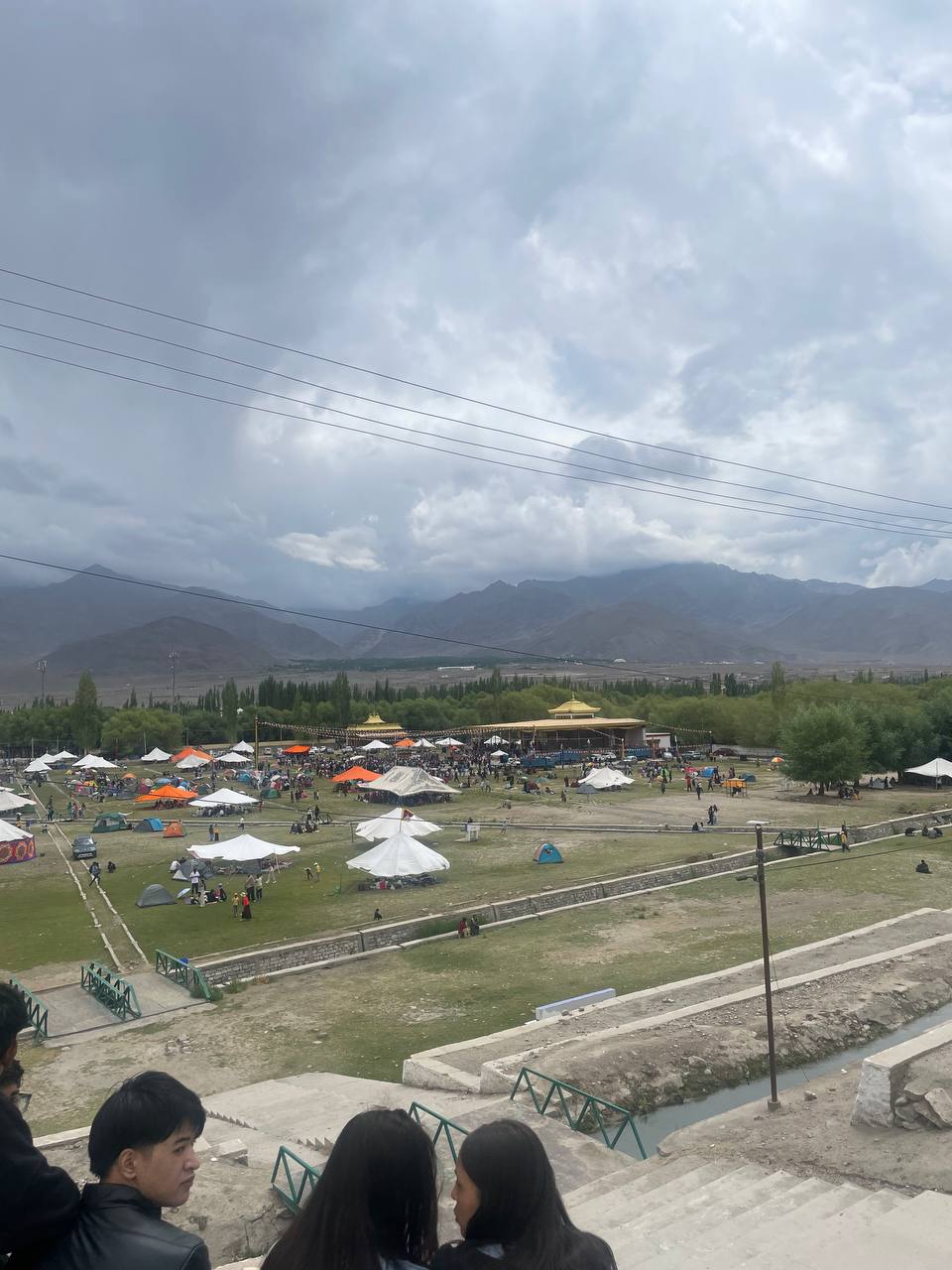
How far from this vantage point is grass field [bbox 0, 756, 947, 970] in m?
24.7

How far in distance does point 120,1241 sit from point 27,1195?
1.07ft

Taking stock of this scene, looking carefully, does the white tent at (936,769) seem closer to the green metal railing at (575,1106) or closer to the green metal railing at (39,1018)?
the green metal railing at (575,1106)

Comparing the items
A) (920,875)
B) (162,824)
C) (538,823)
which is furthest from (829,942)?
(162,824)

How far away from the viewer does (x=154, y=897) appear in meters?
28.2

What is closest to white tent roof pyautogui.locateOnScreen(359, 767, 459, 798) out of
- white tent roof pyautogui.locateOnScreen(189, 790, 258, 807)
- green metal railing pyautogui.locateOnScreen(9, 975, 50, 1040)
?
white tent roof pyautogui.locateOnScreen(189, 790, 258, 807)

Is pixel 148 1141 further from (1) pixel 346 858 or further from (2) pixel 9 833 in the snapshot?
(1) pixel 346 858

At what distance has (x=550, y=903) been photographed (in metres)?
26.9

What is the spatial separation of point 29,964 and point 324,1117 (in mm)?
13943

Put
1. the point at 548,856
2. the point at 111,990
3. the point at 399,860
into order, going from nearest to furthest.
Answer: the point at 111,990
the point at 399,860
the point at 548,856

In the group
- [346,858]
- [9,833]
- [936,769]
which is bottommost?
[346,858]

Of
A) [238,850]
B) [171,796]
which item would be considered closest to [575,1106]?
[238,850]

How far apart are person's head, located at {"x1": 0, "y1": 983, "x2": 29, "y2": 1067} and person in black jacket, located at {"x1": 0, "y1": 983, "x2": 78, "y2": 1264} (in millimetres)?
403

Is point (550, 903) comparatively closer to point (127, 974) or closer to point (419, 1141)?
point (127, 974)

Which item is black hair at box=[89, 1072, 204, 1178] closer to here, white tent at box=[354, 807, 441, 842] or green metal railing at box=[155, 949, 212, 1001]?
green metal railing at box=[155, 949, 212, 1001]
